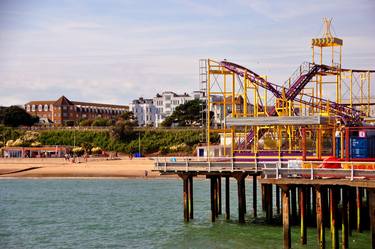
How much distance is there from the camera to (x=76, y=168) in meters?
95.1

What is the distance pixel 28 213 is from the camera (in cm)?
5503

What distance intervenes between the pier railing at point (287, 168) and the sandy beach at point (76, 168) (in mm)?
43080

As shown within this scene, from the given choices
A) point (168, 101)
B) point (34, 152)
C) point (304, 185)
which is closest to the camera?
point (304, 185)

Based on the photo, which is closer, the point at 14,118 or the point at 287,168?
the point at 287,168

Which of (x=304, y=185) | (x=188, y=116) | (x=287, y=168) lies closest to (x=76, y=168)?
(x=188, y=116)

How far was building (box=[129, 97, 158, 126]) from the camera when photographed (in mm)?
190500

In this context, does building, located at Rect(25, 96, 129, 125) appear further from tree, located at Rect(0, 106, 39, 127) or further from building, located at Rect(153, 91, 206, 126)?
tree, located at Rect(0, 106, 39, 127)

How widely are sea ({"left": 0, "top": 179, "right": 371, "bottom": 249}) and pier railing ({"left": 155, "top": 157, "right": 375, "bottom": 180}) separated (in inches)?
151

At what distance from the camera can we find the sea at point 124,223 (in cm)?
3953

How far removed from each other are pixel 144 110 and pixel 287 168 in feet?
518

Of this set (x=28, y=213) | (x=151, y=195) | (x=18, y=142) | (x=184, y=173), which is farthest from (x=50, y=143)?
(x=184, y=173)

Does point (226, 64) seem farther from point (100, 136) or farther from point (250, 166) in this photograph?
point (100, 136)

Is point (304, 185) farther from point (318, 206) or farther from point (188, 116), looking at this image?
point (188, 116)

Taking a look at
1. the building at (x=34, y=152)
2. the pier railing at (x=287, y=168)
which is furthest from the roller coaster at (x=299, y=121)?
the building at (x=34, y=152)
